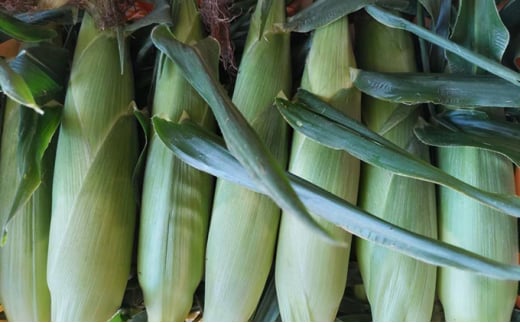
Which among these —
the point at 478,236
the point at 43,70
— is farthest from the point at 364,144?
the point at 43,70

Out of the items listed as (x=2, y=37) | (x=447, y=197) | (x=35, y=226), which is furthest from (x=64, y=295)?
(x=447, y=197)

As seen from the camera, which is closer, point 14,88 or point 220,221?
point 14,88

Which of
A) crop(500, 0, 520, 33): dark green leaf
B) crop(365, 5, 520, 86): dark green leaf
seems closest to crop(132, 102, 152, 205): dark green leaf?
crop(365, 5, 520, 86): dark green leaf

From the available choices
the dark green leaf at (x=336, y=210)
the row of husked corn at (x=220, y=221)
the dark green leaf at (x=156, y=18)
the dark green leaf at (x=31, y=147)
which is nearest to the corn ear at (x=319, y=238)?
the row of husked corn at (x=220, y=221)

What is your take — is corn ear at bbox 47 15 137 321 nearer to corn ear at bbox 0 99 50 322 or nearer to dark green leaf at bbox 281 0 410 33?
corn ear at bbox 0 99 50 322

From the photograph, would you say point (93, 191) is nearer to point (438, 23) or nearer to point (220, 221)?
point (220, 221)

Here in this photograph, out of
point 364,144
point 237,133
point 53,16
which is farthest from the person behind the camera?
point 53,16

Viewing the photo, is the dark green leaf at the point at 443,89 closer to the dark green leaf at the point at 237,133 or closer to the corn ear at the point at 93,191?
the dark green leaf at the point at 237,133

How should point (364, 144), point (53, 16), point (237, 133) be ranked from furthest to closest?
1. point (53, 16)
2. point (364, 144)
3. point (237, 133)
